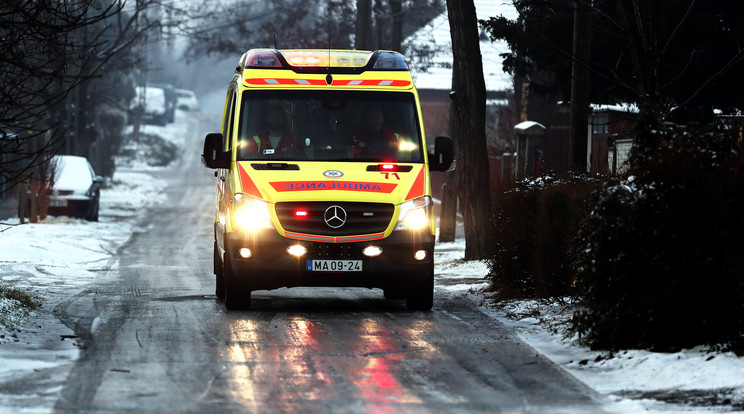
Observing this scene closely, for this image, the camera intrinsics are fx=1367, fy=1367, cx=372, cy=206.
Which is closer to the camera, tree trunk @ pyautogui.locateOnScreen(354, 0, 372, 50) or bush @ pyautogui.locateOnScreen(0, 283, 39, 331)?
bush @ pyautogui.locateOnScreen(0, 283, 39, 331)

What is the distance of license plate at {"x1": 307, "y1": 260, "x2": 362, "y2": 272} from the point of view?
43.7 feet

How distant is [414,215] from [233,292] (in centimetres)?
200

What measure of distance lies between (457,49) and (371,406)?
13423mm

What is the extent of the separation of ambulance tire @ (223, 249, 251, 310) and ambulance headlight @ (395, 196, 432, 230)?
1704 mm

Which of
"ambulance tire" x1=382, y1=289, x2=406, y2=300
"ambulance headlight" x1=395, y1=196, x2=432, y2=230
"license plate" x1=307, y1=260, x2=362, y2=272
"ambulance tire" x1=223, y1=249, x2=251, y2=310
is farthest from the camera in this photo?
"ambulance tire" x1=382, y1=289, x2=406, y2=300

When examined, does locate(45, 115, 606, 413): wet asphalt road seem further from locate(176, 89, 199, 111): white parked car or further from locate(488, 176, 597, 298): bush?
locate(176, 89, 199, 111): white parked car

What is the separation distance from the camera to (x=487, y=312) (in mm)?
13984

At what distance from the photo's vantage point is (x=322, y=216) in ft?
43.7

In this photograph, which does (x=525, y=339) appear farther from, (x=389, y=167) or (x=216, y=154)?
(x=216, y=154)

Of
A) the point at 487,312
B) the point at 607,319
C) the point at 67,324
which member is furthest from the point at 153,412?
the point at 487,312

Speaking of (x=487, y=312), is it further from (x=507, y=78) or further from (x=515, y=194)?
(x=507, y=78)

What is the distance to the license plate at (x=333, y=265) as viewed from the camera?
13.3 metres

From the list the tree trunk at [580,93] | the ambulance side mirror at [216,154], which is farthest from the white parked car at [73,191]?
the ambulance side mirror at [216,154]

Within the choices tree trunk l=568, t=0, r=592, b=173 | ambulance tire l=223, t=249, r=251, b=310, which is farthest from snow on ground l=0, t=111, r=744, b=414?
tree trunk l=568, t=0, r=592, b=173
